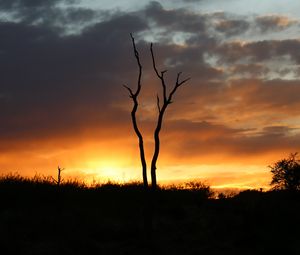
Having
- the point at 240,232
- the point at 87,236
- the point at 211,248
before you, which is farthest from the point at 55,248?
the point at 240,232

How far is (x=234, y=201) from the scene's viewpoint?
29578 mm

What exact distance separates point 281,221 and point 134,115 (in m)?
7.44

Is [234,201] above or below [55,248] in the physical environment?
above

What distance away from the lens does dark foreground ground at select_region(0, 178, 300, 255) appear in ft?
72.7

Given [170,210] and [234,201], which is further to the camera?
[234,201]

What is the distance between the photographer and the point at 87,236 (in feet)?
76.2

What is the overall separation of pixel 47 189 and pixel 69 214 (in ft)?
11.6

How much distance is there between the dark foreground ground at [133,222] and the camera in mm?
22172

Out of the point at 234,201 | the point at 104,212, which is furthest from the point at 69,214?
the point at 234,201

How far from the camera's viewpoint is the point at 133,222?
84.4ft

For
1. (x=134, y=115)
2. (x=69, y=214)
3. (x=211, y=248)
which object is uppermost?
(x=134, y=115)

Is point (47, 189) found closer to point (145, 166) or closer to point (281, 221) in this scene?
point (145, 166)

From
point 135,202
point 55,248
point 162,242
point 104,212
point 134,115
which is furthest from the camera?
point 135,202

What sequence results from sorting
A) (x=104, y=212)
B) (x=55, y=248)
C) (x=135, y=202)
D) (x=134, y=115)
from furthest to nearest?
(x=135, y=202) < (x=104, y=212) < (x=134, y=115) < (x=55, y=248)
